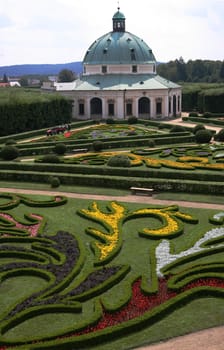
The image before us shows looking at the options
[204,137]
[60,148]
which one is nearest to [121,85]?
[204,137]

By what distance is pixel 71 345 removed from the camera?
38.9 ft

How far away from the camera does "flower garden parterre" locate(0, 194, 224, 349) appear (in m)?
12.7

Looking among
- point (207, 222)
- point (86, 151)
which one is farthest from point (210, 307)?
point (86, 151)

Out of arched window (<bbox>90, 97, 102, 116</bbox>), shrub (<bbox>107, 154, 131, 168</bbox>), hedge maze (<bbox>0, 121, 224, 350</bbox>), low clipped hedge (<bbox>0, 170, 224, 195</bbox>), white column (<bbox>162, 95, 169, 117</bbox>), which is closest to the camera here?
hedge maze (<bbox>0, 121, 224, 350</bbox>)

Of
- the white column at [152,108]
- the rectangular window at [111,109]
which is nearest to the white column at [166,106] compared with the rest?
the white column at [152,108]

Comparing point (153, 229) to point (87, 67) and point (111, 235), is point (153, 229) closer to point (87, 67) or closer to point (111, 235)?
point (111, 235)

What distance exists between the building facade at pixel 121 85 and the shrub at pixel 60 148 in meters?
32.5

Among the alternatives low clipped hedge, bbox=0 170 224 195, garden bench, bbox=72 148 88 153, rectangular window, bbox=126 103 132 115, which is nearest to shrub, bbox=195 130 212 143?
garden bench, bbox=72 148 88 153

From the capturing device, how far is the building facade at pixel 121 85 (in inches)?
2847

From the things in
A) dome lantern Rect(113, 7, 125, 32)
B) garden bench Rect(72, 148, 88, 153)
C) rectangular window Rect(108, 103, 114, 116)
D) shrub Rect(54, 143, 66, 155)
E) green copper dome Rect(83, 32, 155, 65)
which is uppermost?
dome lantern Rect(113, 7, 125, 32)

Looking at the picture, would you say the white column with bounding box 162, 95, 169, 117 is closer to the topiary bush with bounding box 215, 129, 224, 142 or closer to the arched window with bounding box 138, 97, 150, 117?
the arched window with bounding box 138, 97, 150, 117

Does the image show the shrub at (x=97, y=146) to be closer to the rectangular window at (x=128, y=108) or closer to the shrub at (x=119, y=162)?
the shrub at (x=119, y=162)

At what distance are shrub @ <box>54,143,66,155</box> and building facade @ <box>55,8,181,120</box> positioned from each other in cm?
3252

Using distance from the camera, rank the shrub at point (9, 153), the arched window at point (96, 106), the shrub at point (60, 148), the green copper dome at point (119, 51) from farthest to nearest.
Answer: the green copper dome at point (119, 51)
the arched window at point (96, 106)
the shrub at point (60, 148)
the shrub at point (9, 153)
